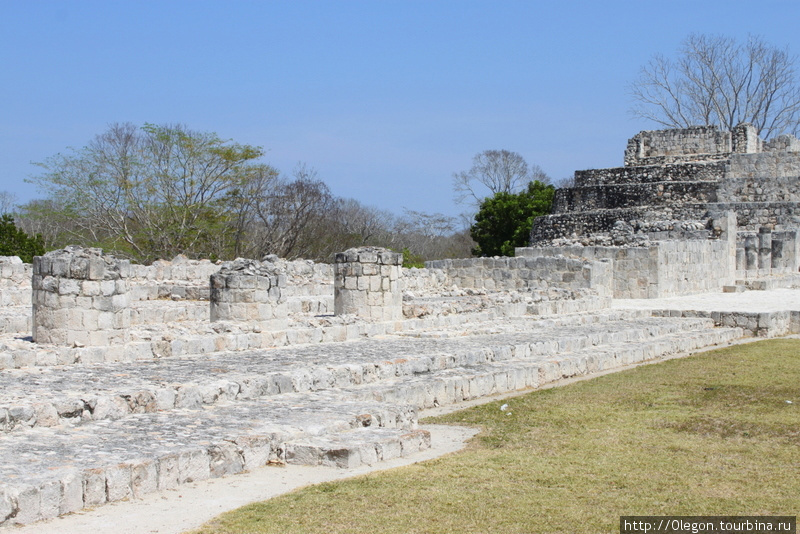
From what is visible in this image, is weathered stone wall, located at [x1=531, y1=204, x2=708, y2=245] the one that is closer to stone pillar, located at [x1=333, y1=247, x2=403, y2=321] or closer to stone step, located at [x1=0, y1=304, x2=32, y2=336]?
stone pillar, located at [x1=333, y1=247, x2=403, y2=321]

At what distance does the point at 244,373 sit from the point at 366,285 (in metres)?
5.81

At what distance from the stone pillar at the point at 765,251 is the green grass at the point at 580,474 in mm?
17072

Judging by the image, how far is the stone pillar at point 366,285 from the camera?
1404 cm

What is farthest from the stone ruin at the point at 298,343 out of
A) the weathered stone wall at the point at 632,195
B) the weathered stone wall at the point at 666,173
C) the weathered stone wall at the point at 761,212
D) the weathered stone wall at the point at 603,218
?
the weathered stone wall at the point at 666,173

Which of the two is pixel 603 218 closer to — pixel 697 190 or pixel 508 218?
pixel 697 190

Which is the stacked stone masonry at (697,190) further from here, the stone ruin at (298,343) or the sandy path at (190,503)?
the sandy path at (190,503)

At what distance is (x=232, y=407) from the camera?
721 centimetres

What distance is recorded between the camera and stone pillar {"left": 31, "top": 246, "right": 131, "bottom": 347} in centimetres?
1022

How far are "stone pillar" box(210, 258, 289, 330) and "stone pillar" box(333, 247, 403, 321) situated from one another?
1847 mm

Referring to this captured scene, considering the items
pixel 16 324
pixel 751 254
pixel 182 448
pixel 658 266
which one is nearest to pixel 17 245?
pixel 16 324

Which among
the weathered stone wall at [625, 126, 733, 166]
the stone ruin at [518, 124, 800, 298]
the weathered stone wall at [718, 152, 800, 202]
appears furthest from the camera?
the weathered stone wall at [625, 126, 733, 166]

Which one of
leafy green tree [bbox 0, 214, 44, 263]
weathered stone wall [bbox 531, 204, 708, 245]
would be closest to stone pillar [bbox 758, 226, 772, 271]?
weathered stone wall [bbox 531, 204, 708, 245]

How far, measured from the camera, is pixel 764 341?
14.0 m

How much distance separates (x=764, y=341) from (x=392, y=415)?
8755mm
